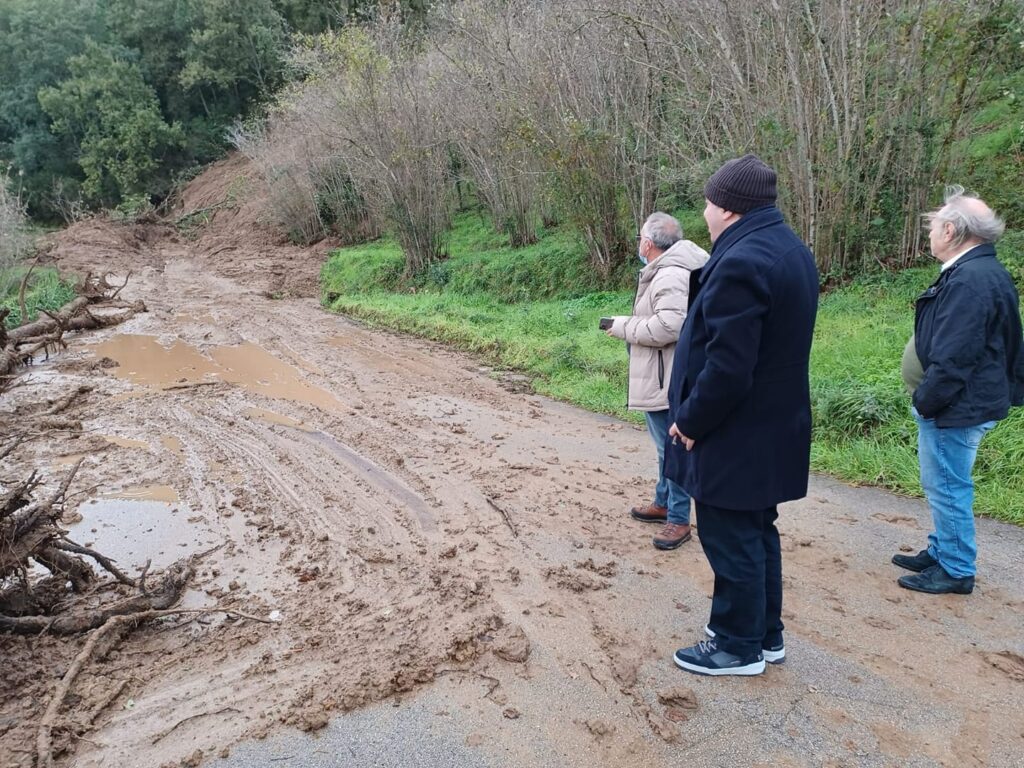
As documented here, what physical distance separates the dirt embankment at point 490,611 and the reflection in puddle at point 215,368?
1.08 metres

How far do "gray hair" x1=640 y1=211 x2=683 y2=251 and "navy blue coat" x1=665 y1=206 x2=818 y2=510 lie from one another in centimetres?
125

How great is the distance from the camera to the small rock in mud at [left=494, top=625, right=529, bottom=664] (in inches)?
121

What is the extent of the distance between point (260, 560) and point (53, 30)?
146 ft

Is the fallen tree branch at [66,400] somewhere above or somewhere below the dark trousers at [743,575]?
below

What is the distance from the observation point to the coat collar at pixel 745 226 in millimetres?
2535

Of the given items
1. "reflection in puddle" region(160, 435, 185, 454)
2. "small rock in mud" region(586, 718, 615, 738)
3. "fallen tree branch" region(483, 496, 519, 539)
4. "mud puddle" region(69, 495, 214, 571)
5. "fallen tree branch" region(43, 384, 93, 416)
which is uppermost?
"small rock in mud" region(586, 718, 615, 738)

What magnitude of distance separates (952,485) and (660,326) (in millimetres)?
1647

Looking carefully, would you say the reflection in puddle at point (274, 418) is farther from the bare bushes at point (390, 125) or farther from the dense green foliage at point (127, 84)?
the dense green foliage at point (127, 84)

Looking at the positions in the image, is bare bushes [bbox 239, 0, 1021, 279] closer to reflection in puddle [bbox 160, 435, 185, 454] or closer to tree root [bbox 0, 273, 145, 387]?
tree root [bbox 0, 273, 145, 387]

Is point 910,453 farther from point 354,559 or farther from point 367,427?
point 367,427

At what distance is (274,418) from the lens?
7.13m

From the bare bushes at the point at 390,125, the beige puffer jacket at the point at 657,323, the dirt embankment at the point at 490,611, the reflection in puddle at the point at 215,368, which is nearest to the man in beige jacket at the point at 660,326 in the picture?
the beige puffer jacket at the point at 657,323

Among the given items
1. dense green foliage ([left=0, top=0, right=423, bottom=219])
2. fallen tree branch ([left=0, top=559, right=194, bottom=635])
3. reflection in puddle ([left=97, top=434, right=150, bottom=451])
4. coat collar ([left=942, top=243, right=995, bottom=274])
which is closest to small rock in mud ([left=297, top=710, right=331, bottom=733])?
fallen tree branch ([left=0, top=559, right=194, bottom=635])

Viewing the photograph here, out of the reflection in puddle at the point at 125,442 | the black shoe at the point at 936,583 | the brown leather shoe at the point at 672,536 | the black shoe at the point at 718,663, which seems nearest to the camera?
the black shoe at the point at 718,663
